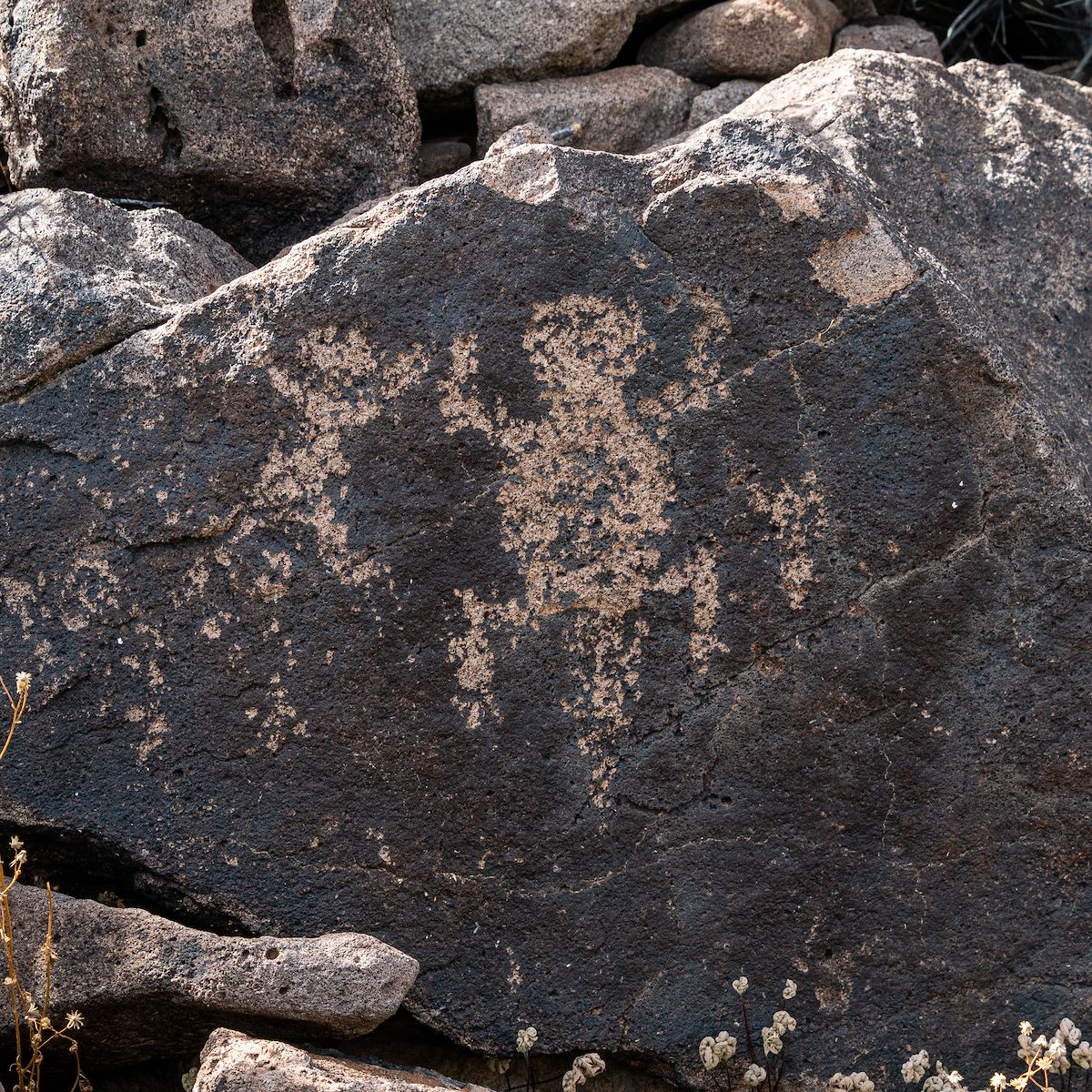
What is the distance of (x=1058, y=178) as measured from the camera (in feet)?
9.02

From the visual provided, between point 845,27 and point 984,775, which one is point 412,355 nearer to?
point 984,775

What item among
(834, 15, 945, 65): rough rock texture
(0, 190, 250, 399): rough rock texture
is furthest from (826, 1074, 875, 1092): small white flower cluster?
(834, 15, 945, 65): rough rock texture

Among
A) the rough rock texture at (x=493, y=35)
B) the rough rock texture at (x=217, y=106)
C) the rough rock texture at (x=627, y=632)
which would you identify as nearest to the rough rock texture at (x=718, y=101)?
the rough rock texture at (x=493, y=35)

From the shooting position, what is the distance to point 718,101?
3359 mm

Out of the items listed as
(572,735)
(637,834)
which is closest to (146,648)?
(572,735)

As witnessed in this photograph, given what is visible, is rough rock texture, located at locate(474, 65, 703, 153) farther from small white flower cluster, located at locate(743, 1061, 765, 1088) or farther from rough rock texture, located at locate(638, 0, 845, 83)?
small white flower cluster, located at locate(743, 1061, 765, 1088)

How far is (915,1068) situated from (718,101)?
7.17 feet

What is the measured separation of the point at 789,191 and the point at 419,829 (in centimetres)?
114

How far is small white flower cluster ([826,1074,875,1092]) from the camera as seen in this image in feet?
7.07

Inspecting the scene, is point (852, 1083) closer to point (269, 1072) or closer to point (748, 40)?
point (269, 1072)

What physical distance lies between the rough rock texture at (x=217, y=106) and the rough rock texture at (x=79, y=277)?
263mm

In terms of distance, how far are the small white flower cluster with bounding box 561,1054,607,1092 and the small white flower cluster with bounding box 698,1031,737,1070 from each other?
6.1 inches

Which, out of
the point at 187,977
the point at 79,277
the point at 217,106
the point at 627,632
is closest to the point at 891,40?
the point at 217,106

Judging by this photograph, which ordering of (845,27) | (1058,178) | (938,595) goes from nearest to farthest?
(938,595), (1058,178), (845,27)
